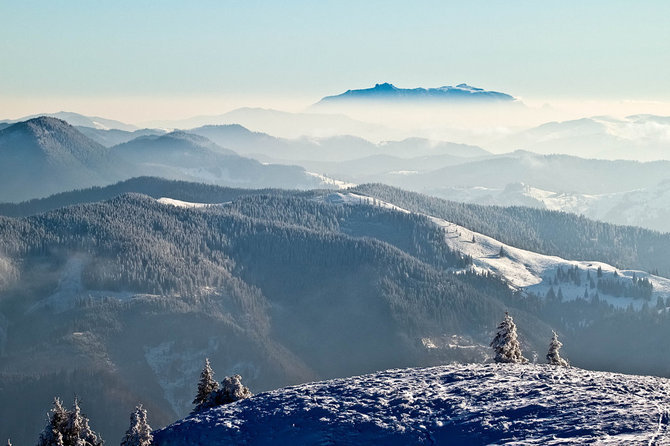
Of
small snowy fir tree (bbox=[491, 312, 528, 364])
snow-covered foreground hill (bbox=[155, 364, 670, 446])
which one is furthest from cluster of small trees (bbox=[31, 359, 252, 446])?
small snowy fir tree (bbox=[491, 312, 528, 364])

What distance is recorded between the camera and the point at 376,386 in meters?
86.2

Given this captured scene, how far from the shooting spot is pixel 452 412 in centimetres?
7912

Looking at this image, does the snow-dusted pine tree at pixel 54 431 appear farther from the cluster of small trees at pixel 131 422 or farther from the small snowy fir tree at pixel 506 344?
the small snowy fir tree at pixel 506 344

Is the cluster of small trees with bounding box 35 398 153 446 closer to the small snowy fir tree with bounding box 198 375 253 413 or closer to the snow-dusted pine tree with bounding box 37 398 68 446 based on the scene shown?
the snow-dusted pine tree with bounding box 37 398 68 446

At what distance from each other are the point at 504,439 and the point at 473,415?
4582 mm

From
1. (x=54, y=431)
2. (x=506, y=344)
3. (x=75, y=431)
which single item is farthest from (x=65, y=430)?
(x=506, y=344)

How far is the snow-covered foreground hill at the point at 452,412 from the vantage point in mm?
74438

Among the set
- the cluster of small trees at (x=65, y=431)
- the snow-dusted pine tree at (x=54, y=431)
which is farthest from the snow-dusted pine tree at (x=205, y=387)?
the snow-dusted pine tree at (x=54, y=431)

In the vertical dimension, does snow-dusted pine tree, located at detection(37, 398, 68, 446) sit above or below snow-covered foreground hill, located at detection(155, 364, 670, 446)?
below

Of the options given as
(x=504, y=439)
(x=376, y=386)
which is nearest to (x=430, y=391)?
(x=376, y=386)

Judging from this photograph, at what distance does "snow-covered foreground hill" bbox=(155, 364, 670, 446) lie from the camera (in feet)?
244

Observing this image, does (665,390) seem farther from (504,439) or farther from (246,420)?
(246,420)

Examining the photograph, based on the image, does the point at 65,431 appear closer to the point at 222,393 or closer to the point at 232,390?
the point at 222,393

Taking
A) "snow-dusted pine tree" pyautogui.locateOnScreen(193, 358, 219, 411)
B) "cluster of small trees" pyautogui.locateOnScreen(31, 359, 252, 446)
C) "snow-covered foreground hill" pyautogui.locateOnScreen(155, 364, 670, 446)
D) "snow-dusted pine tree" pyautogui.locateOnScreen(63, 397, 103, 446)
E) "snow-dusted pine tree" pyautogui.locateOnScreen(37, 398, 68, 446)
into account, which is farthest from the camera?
"snow-dusted pine tree" pyautogui.locateOnScreen(193, 358, 219, 411)
